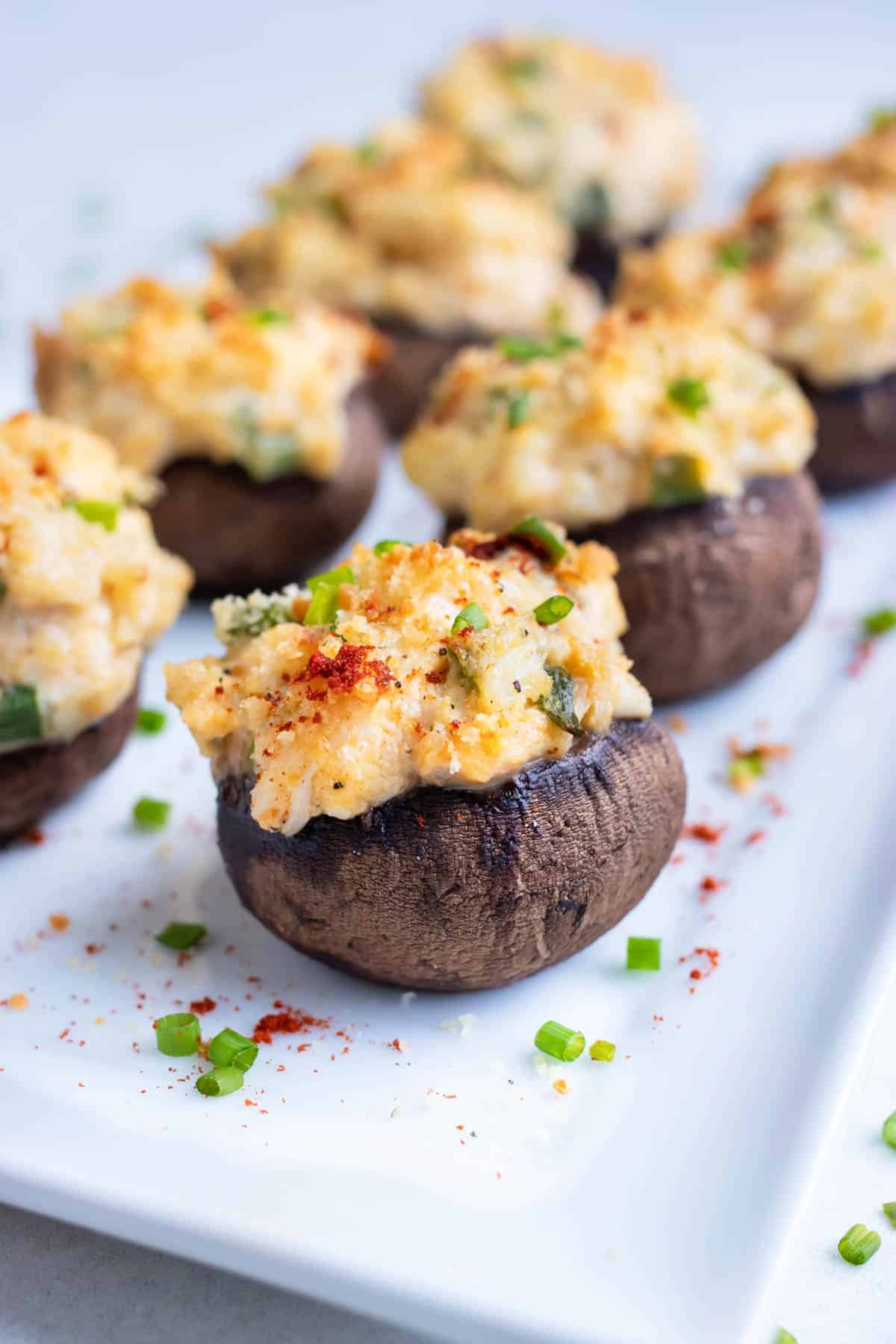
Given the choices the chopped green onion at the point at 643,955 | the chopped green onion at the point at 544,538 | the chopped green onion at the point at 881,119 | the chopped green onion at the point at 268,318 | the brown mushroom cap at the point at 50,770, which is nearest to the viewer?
the chopped green onion at the point at 643,955

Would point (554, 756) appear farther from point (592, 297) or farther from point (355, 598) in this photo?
point (592, 297)

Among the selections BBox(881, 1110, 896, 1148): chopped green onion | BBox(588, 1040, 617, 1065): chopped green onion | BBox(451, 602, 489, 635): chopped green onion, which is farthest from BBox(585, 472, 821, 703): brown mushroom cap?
BBox(881, 1110, 896, 1148): chopped green onion

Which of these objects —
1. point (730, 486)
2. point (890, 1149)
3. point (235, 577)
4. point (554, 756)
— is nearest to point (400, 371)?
point (235, 577)

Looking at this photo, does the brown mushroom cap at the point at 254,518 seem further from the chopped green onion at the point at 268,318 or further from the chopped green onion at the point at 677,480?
the chopped green onion at the point at 677,480

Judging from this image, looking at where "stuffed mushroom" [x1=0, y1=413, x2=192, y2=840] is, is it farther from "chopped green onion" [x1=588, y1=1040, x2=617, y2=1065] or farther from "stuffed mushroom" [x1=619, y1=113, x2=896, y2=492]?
"stuffed mushroom" [x1=619, y1=113, x2=896, y2=492]

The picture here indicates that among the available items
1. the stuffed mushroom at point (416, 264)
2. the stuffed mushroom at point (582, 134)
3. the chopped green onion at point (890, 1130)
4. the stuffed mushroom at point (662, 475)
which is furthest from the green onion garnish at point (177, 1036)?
the stuffed mushroom at point (582, 134)

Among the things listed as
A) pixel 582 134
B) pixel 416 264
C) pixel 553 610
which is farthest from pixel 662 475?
pixel 582 134
